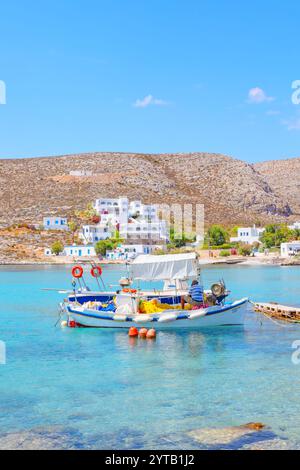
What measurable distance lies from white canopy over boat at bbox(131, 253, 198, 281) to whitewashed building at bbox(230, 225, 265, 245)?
3752 inches

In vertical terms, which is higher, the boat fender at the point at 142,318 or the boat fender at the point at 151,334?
the boat fender at the point at 142,318

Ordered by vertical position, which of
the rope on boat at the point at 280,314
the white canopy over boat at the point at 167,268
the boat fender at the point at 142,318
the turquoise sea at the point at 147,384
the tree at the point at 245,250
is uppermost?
the tree at the point at 245,250

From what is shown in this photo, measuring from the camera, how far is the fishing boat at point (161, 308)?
2905cm

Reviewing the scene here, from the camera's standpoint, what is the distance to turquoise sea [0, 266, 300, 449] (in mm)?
14906

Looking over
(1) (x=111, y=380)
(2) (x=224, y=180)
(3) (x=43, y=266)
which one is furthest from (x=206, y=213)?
(1) (x=111, y=380)

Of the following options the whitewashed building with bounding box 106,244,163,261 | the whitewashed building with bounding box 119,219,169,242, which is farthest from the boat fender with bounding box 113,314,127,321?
the whitewashed building with bounding box 119,219,169,242

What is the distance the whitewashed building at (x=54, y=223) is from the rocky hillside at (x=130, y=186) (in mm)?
4240

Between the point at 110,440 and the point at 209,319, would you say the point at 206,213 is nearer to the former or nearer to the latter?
the point at 209,319

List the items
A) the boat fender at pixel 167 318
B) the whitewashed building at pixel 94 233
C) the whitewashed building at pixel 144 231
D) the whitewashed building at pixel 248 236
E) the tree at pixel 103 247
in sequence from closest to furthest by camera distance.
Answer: the boat fender at pixel 167 318
the tree at pixel 103 247
the whitewashed building at pixel 144 231
the whitewashed building at pixel 94 233
the whitewashed building at pixel 248 236

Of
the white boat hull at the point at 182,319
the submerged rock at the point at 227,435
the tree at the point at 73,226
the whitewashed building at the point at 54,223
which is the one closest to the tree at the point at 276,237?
the tree at the point at 73,226

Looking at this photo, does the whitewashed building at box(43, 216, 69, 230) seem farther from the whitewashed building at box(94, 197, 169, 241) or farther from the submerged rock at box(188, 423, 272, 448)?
the submerged rock at box(188, 423, 272, 448)

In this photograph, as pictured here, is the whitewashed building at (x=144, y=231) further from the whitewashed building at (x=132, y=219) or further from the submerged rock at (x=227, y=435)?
the submerged rock at (x=227, y=435)

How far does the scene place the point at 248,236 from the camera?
127312 mm
